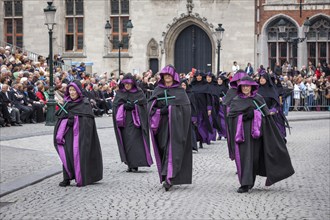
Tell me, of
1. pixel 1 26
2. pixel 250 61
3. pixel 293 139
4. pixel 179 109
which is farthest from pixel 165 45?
pixel 179 109

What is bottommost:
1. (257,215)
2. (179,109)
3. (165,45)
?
(257,215)

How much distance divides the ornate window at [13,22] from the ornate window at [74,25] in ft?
8.37

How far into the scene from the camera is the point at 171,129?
543 inches

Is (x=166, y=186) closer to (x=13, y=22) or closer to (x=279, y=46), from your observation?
(x=279, y=46)

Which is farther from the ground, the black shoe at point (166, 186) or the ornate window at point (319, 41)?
the ornate window at point (319, 41)

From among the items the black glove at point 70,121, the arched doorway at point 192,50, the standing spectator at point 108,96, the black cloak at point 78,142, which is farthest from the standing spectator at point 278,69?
the black glove at point 70,121

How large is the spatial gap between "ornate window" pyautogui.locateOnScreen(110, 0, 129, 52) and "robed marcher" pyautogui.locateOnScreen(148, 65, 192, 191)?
32064mm

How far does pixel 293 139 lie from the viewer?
23953 mm

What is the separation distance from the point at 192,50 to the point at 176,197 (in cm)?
3277

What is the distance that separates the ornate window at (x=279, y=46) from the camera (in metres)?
43.3

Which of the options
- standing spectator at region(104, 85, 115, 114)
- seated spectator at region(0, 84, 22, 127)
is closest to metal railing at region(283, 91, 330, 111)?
standing spectator at region(104, 85, 115, 114)

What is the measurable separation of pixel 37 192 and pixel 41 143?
326 inches

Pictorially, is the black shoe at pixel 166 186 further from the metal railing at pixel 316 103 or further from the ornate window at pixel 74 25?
the ornate window at pixel 74 25

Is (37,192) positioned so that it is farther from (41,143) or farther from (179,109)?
(41,143)
